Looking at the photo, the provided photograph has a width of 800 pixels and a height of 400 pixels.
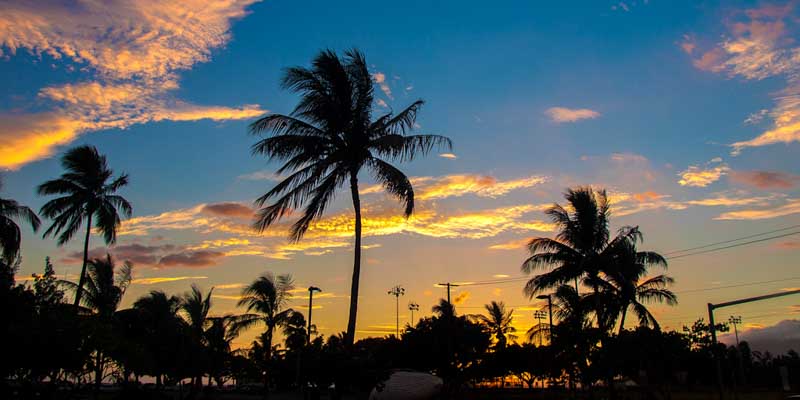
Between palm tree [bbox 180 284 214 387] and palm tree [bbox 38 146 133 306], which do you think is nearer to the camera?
palm tree [bbox 38 146 133 306]

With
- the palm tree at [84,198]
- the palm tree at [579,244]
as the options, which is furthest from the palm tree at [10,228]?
the palm tree at [579,244]

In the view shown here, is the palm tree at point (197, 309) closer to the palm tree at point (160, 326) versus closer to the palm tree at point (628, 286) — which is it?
the palm tree at point (160, 326)

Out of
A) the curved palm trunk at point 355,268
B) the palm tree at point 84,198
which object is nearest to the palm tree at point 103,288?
the palm tree at point 84,198

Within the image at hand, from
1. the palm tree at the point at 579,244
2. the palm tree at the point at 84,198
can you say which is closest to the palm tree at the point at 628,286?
the palm tree at the point at 579,244

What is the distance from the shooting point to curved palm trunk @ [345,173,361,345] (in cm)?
2169

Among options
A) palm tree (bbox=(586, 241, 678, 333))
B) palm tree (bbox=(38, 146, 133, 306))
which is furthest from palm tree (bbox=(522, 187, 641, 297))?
palm tree (bbox=(38, 146, 133, 306))

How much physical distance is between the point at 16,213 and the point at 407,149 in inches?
731

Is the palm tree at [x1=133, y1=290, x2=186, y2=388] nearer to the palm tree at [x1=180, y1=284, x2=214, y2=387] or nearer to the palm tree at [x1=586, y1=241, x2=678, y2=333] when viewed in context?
the palm tree at [x1=180, y1=284, x2=214, y2=387]

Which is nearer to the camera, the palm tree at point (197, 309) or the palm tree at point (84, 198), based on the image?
the palm tree at point (84, 198)

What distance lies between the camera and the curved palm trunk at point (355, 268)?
71.2ft

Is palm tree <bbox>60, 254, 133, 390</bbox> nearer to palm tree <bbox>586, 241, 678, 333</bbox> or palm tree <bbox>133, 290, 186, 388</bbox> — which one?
palm tree <bbox>133, 290, 186, 388</bbox>

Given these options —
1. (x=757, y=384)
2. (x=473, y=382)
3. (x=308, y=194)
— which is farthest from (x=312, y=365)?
(x=757, y=384)

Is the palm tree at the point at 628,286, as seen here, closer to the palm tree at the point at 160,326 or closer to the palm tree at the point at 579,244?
the palm tree at the point at 579,244

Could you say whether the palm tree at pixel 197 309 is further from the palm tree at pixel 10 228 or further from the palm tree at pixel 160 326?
the palm tree at pixel 10 228
